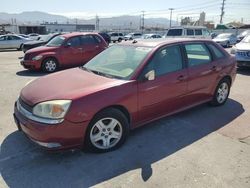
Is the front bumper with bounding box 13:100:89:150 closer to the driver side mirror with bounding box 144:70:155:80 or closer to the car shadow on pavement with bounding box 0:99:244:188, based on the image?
the car shadow on pavement with bounding box 0:99:244:188

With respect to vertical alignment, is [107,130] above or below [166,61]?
below

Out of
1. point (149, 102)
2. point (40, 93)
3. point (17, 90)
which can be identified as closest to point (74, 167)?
point (40, 93)

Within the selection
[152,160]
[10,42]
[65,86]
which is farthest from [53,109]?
[10,42]

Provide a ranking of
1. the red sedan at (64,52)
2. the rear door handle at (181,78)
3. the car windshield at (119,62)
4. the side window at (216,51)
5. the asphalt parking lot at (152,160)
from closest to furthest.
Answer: the asphalt parking lot at (152,160) < the car windshield at (119,62) < the rear door handle at (181,78) < the side window at (216,51) < the red sedan at (64,52)

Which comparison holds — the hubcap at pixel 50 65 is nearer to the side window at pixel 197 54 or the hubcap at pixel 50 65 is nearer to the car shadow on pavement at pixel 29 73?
the car shadow on pavement at pixel 29 73

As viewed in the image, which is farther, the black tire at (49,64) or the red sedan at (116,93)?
the black tire at (49,64)

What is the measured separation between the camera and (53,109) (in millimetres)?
3287

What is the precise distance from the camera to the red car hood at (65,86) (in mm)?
3484

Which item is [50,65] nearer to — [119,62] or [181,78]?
[119,62]

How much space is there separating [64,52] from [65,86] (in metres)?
7.17

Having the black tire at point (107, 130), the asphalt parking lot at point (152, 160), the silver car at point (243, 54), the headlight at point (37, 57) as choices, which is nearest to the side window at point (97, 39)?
the headlight at point (37, 57)

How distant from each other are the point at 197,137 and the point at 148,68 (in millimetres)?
1388

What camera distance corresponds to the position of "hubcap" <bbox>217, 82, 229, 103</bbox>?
18.7ft

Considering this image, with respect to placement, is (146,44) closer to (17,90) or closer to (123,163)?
(123,163)
